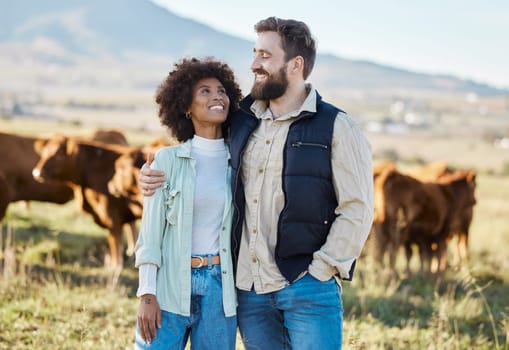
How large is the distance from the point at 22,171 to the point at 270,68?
8.65 metres

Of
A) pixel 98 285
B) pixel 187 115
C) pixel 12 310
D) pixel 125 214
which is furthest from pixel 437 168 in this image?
pixel 187 115

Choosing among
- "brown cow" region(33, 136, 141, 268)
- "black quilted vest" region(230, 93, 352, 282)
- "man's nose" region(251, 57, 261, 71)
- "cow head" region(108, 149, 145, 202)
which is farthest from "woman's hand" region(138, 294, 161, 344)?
"brown cow" region(33, 136, 141, 268)

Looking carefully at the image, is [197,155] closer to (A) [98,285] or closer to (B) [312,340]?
(B) [312,340]

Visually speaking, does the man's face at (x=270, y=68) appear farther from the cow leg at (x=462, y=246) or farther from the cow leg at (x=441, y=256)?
the cow leg at (x=462, y=246)

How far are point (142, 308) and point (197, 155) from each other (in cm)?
94

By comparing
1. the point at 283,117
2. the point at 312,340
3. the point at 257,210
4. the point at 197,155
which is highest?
the point at 283,117

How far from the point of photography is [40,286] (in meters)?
7.92

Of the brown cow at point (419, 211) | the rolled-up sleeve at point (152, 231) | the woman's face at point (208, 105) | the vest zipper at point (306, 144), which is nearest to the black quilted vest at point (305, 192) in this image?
the vest zipper at point (306, 144)

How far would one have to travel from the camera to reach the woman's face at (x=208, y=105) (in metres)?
4.23

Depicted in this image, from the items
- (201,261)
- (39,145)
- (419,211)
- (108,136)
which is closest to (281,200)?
(201,261)

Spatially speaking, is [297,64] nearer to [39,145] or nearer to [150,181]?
[150,181]

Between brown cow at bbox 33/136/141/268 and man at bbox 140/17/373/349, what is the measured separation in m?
6.78

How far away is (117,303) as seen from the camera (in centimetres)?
761

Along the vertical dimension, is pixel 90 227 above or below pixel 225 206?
below
